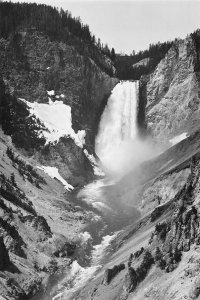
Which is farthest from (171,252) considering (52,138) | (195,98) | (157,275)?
(195,98)

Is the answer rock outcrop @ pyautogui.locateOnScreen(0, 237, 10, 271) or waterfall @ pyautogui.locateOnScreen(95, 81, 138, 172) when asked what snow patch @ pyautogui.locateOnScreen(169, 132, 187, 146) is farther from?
rock outcrop @ pyautogui.locateOnScreen(0, 237, 10, 271)

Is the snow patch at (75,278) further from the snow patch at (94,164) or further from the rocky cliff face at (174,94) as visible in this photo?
the rocky cliff face at (174,94)

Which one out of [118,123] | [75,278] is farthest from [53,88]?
[75,278]

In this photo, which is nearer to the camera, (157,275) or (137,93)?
(157,275)

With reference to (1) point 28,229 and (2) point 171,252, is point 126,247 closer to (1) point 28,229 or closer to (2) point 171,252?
(1) point 28,229

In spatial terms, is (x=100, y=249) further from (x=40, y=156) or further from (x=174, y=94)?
(x=174, y=94)

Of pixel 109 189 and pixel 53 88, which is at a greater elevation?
pixel 53 88

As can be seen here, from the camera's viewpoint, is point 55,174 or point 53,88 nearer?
point 55,174

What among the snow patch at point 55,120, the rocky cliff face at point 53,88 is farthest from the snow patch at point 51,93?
the snow patch at point 55,120
